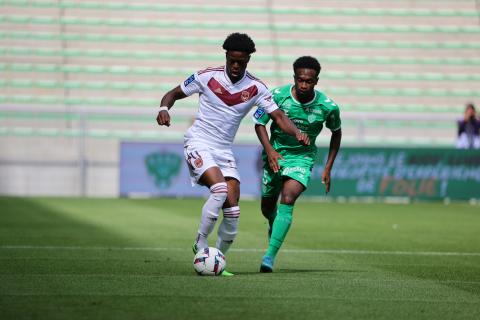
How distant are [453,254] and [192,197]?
43.7 feet

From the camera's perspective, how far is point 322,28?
104 ft

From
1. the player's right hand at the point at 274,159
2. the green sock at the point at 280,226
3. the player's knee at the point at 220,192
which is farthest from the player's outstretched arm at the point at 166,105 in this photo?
the green sock at the point at 280,226

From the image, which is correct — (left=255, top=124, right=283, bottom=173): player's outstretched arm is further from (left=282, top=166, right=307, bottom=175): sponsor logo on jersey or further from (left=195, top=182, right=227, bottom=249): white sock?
(left=195, top=182, right=227, bottom=249): white sock

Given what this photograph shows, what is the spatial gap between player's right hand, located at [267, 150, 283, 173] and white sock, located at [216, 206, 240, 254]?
47 centimetres

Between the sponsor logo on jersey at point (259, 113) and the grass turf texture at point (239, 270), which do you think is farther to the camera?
the sponsor logo on jersey at point (259, 113)

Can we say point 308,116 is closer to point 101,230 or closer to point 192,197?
point 101,230

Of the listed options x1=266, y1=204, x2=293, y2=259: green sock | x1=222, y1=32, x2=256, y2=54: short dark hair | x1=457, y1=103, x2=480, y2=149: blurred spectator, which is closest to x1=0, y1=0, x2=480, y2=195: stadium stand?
x1=457, y1=103, x2=480, y2=149: blurred spectator

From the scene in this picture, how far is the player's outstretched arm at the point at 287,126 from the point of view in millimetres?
9438

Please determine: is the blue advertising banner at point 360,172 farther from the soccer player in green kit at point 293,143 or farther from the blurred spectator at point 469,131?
the soccer player in green kit at point 293,143

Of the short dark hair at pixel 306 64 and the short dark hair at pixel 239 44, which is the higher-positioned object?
the short dark hair at pixel 239 44

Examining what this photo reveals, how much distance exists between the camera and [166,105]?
9.31 m

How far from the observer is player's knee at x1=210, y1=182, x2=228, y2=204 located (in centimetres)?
928

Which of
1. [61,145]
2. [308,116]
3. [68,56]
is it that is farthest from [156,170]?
[308,116]

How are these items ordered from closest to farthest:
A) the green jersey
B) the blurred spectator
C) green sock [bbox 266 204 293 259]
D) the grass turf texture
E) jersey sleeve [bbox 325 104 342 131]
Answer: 1. the grass turf texture
2. green sock [bbox 266 204 293 259]
3. the green jersey
4. jersey sleeve [bbox 325 104 342 131]
5. the blurred spectator
